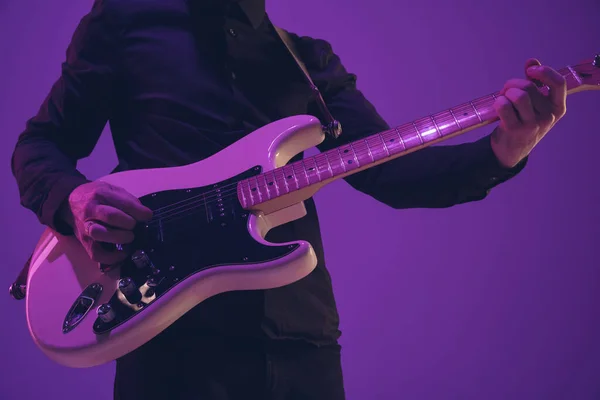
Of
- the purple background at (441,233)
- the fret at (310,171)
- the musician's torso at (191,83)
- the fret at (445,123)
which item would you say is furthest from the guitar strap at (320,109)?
the purple background at (441,233)

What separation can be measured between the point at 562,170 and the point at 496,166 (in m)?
1.18

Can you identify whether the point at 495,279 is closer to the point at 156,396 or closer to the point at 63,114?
the point at 156,396

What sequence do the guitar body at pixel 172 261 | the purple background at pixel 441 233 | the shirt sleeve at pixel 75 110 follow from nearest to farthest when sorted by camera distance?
the guitar body at pixel 172 261
the shirt sleeve at pixel 75 110
the purple background at pixel 441 233

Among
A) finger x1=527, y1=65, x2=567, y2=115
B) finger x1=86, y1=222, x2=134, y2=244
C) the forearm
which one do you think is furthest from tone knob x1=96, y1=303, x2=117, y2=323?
finger x1=527, y1=65, x2=567, y2=115

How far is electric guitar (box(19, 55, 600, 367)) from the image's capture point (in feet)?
2.99

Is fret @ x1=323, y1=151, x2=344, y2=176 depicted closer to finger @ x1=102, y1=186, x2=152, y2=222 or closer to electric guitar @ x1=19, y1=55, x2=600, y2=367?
electric guitar @ x1=19, y1=55, x2=600, y2=367

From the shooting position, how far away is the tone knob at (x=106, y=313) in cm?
91

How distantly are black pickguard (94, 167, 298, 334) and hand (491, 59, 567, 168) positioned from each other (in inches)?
17.8

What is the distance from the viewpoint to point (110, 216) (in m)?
0.93

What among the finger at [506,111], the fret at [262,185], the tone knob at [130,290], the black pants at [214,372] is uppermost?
the finger at [506,111]

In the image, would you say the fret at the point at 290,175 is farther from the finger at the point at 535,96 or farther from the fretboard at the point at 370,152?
the finger at the point at 535,96

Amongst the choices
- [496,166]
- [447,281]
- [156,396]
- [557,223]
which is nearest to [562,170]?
[557,223]

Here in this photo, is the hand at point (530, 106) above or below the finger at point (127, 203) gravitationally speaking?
above

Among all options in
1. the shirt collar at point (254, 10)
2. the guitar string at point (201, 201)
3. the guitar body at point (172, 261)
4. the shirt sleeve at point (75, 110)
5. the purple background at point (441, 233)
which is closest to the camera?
the guitar body at point (172, 261)
